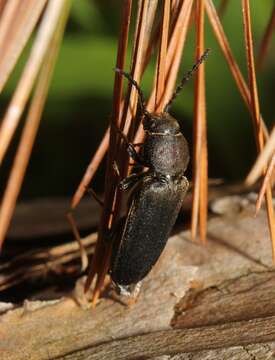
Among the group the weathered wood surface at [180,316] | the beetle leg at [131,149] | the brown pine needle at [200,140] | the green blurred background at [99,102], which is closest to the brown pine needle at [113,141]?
the beetle leg at [131,149]

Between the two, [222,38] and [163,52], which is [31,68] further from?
[222,38]

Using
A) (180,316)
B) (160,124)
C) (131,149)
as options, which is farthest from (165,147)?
(180,316)

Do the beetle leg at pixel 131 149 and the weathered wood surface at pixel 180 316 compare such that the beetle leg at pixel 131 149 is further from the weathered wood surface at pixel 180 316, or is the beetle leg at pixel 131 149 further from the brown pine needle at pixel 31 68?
the brown pine needle at pixel 31 68

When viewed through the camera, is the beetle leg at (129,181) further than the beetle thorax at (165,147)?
No

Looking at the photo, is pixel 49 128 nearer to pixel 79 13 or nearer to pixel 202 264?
pixel 79 13

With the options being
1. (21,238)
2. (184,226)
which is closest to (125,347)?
(184,226)

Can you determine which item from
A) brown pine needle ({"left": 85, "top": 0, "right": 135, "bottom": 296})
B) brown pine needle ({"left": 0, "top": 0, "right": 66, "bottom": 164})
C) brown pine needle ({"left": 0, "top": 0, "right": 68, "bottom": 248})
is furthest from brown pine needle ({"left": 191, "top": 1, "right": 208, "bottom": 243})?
brown pine needle ({"left": 0, "top": 0, "right": 66, "bottom": 164})
